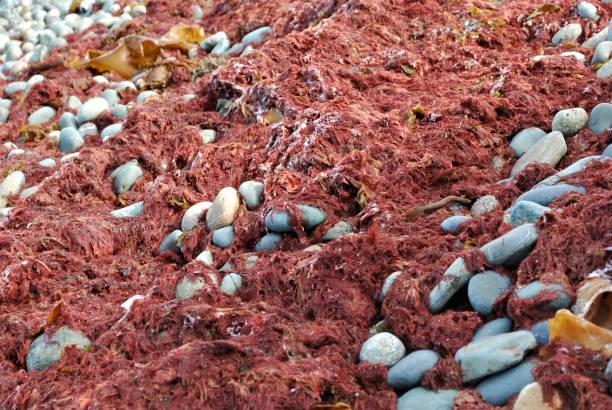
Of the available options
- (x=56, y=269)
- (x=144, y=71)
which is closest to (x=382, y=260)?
(x=56, y=269)

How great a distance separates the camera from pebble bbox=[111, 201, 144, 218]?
15.1 ft

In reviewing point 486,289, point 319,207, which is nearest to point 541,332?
point 486,289

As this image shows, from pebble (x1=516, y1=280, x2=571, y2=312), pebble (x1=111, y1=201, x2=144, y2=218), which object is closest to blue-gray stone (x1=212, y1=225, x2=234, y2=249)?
pebble (x1=111, y1=201, x2=144, y2=218)

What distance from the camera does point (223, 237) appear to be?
13.0 ft

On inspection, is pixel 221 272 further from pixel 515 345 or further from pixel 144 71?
pixel 144 71

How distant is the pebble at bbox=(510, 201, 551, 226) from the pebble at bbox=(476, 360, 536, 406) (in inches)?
32.6

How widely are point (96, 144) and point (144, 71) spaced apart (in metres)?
1.71

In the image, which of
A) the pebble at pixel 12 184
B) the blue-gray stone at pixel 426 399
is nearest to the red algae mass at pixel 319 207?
the blue-gray stone at pixel 426 399

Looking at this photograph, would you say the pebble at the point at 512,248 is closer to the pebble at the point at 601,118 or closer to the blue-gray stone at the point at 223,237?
the pebble at the point at 601,118

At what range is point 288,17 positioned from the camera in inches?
275

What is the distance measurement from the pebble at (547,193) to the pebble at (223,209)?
5.26 ft

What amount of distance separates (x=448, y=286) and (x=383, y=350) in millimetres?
383

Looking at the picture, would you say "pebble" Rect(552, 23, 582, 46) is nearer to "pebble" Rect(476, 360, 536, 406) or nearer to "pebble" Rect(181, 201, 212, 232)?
"pebble" Rect(181, 201, 212, 232)

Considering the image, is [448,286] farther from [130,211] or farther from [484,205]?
[130,211]
